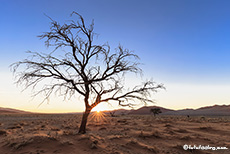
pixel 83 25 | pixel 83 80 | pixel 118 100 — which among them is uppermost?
pixel 83 25

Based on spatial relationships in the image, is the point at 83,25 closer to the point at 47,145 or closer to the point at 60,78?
the point at 60,78

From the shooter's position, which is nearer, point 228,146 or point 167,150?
point 167,150

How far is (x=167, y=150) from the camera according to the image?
8.43 meters

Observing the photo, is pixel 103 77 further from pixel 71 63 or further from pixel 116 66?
pixel 71 63

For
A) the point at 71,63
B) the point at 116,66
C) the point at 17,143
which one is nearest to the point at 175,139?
the point at 116,66

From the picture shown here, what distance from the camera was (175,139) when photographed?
11070mm

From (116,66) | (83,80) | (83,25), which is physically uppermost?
(83,25)

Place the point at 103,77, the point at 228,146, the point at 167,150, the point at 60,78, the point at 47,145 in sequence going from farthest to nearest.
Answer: the point at 103,77, the point at 60,78, the point at 228,146, the point at 167,150, the point at 47,145

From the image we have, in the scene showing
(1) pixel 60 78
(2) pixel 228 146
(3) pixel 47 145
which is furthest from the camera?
(1) pixel 60 78

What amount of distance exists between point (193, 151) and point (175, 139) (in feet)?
8.67

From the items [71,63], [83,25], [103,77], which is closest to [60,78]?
[71,63]

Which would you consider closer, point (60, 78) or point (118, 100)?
point (60, 78)

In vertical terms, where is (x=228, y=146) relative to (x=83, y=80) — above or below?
below

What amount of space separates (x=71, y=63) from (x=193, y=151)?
9.36 meters
